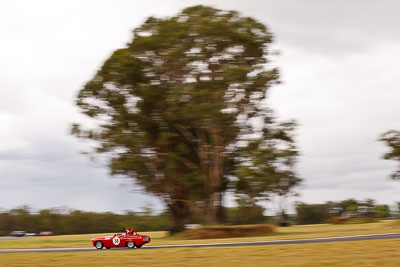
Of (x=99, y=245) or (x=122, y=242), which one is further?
(x=99, y=245)

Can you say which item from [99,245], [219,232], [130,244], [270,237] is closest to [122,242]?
[130,244]

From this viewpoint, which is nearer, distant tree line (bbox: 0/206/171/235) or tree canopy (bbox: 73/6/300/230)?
tree canopy (bbox: 73/6/300/230)

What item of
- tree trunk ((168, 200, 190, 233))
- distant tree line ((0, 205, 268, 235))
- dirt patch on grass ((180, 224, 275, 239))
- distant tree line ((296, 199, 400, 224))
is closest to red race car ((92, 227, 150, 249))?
dirt patch on grass ((180, 224, 275, 239))

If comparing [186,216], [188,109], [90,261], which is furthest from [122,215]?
[90,261]

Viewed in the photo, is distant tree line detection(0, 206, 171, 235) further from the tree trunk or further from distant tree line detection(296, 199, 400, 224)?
the tree trunk

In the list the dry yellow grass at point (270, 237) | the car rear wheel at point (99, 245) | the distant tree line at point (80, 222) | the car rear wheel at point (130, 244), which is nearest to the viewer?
the car rear wheel at point (130, 244)

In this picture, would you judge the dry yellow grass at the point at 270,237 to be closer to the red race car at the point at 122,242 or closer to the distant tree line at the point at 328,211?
the red race car at the point at 122,242

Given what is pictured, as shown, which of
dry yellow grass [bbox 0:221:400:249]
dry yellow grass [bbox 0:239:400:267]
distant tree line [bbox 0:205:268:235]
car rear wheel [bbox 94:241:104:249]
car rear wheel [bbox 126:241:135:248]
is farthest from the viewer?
distant tree line [bbox 0:205:268:235]

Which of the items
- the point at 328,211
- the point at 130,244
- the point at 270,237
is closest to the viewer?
the point at 130,244

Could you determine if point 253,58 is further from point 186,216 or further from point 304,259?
point 304,259

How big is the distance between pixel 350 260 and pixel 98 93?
34312mm

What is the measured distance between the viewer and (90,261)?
17828 millimetres

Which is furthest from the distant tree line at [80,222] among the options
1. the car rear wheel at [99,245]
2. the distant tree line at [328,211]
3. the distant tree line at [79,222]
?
the car rear wheel at [99,245]

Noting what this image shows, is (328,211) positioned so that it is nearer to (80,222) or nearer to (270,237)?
(80,222)
